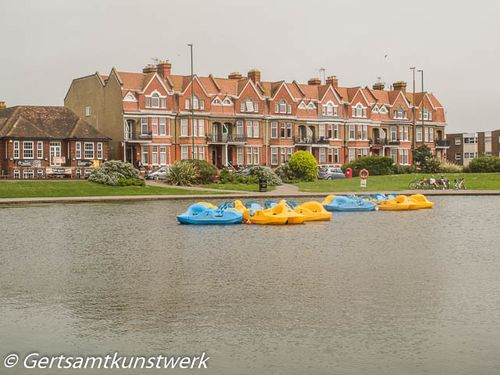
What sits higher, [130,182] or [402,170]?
[402,170]

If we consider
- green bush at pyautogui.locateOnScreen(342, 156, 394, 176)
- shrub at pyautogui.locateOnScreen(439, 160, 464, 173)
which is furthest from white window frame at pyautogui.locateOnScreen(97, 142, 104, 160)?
shrub at pyautogui.locateOnScreen(439, 160, 464, 173)

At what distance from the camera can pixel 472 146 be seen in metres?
121

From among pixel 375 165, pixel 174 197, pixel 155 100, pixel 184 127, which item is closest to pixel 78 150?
pixel 155 100

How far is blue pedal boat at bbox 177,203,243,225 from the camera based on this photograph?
29781 mm

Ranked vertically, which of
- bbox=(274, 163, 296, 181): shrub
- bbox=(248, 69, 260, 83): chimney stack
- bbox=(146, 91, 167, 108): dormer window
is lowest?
bbox=(274, 163, 296, 181): shrub

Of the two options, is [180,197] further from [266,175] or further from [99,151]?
[99,151]

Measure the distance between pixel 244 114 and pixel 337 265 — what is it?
6684 centimetres

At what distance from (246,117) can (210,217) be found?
5494 centimetres

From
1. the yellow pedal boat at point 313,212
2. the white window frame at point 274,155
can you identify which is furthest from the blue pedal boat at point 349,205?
the white window frame at point 274,155

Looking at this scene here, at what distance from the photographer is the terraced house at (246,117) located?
77.5 meters

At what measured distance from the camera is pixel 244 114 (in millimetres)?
84188

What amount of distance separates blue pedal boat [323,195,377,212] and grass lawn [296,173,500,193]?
1670cm

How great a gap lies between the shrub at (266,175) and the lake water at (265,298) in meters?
34.7

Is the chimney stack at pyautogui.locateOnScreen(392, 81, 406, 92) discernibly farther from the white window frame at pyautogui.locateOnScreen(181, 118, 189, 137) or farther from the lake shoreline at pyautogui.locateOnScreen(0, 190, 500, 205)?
the lake shoreline at pyautogui.locateOnScreen(0, 190, 500, 205)
